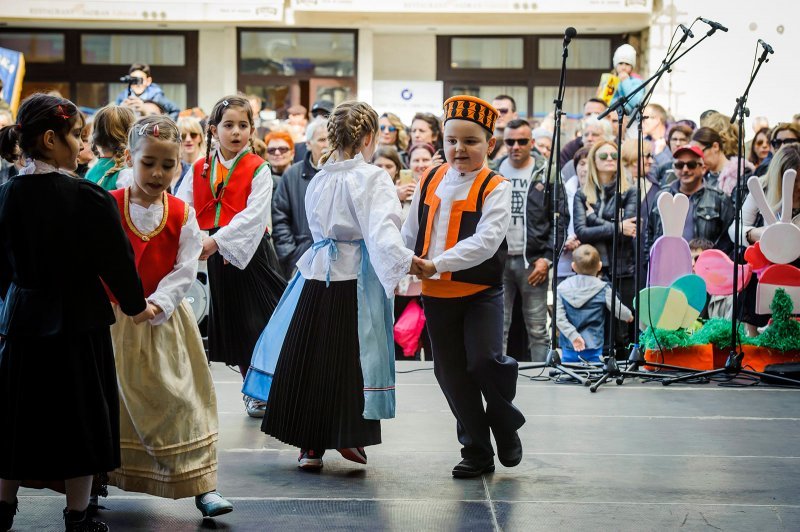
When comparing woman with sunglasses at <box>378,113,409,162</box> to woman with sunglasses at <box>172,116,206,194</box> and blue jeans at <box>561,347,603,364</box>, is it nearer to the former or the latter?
woman with sunglasses at <box>172,116,206,194</box>

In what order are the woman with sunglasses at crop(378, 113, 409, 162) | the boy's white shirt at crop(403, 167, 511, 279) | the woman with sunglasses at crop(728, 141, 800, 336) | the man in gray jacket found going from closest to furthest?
the boy's white shirt at crop(403, 167, 511, 279), the woman with sunglasses at crop(728, 141, 800, 336), the man in gray jacket, the woman with sunglasses at crop(378, 113, 409, 162)

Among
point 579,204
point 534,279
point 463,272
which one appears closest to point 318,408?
point 463,272

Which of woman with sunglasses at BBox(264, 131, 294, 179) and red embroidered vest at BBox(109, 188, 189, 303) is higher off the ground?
woman with sunglasses at BBox(264, 131, 294, 179)

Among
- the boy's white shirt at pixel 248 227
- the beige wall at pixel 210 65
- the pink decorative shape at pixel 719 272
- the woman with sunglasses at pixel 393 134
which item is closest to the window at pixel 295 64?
the beige wall at pixel 210 65

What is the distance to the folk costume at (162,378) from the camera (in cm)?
350

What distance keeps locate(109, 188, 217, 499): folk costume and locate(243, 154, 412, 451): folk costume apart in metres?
0.66

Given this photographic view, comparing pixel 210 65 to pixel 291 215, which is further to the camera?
pixel 210 65

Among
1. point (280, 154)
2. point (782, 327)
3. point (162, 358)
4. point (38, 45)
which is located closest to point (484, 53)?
point (38, 45)

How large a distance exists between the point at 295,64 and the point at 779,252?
10582 mm

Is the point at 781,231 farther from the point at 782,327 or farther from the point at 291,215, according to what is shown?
the point at 291,215

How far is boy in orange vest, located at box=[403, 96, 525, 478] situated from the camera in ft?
13.3

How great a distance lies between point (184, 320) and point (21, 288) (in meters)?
0.62

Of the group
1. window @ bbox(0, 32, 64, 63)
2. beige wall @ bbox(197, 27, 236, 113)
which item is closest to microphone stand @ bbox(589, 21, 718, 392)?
beige wall @ bbox(197, 27, 236, 113)

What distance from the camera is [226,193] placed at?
5.05 meters
